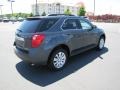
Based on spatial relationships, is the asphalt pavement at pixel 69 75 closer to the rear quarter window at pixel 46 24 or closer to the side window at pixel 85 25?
the side window at pixel 85 25

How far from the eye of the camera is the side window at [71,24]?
5865mm

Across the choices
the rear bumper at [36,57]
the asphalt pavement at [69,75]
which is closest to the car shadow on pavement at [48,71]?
the asphalt pavement at [69,75]

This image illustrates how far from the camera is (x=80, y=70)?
5.68m

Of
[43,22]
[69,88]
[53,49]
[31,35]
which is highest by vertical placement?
[43,22]

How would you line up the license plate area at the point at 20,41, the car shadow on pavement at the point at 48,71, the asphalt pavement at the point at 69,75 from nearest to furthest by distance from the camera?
the asphalt pavement at the point at 69,75 < the car shadow on pavement at the point at 48,71 < the license plate area at the point at 20,41

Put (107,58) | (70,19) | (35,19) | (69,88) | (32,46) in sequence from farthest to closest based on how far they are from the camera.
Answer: (107,58) → (70,19) → (35,19) → (32,46) → (69,88)

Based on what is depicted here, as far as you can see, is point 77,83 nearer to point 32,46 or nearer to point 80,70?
point 80,70

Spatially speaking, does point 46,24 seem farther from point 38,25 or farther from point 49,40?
point 49,40

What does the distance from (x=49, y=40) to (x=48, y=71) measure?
1031 mm

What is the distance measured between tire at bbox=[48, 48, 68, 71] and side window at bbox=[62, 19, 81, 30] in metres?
0.77

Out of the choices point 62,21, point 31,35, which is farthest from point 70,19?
point 31,35

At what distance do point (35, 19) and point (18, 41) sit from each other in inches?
34.6

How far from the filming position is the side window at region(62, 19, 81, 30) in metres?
5.86

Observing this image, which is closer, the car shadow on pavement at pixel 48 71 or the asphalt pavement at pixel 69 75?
the asphalt pavement at pixel 69 75
